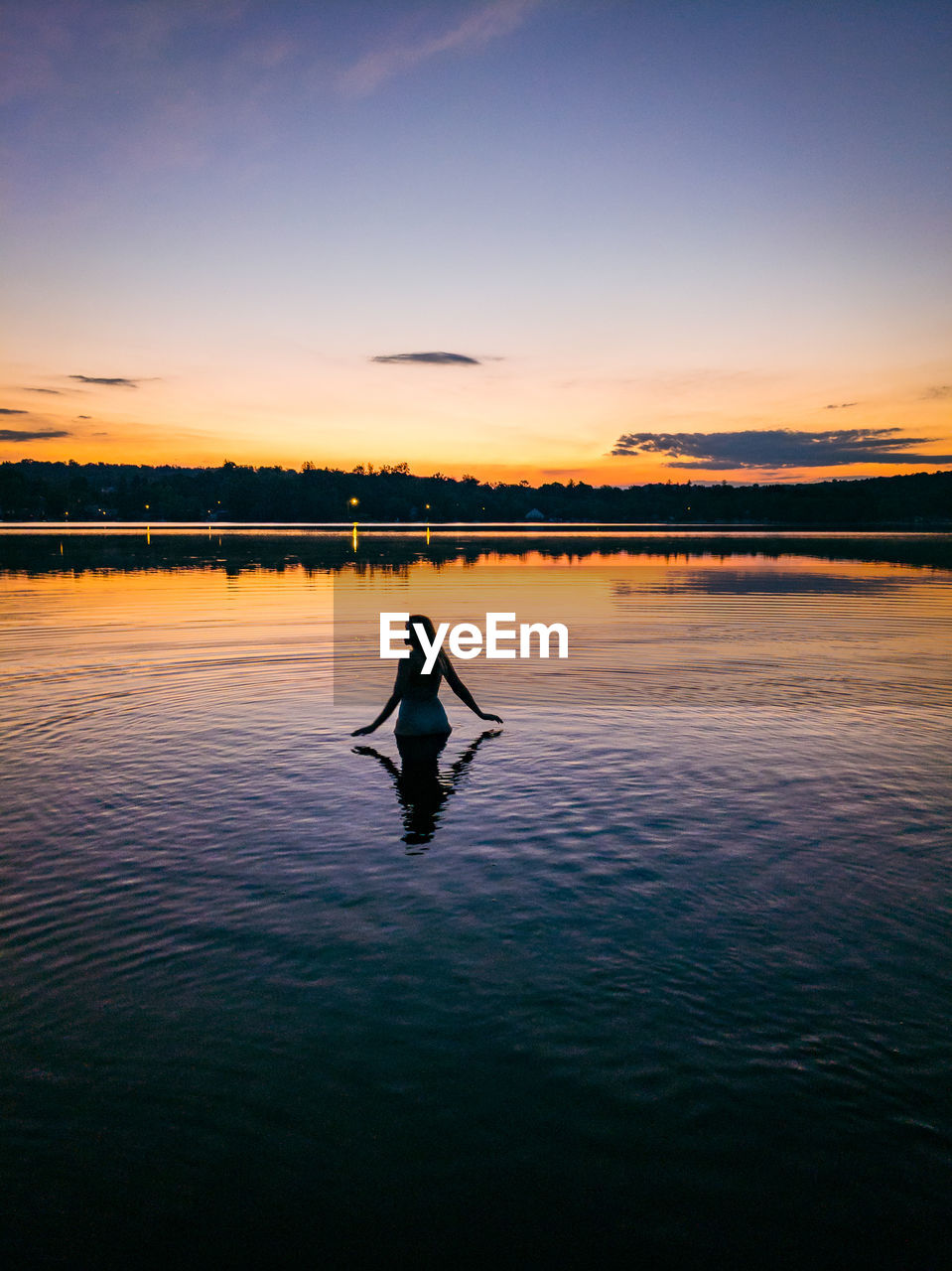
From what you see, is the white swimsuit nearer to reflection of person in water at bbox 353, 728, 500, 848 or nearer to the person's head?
reflection of person in water at bbox 353, 728, 500, 848

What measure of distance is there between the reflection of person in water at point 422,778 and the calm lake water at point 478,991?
0.10m

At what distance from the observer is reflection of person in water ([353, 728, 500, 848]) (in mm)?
11055

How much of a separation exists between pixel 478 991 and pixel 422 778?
6.28 m

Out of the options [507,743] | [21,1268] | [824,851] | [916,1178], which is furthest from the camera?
[507,743]

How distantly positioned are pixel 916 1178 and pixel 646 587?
44870mm

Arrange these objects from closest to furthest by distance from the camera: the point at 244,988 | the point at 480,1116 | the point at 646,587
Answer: the point at 480,1116 < the point at 244,988 < the point at 646,587

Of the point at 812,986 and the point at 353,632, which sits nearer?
the point at 812,986

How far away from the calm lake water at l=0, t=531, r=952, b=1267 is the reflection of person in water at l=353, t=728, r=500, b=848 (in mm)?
105

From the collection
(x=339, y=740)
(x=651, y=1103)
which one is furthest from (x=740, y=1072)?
(x=339, y=740)

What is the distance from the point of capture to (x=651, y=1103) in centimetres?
579

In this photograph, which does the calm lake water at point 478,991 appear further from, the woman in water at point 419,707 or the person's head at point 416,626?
the person's head at point 416,626

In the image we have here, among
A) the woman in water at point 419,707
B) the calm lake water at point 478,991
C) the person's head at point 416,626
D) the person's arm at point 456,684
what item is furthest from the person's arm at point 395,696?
the person's arm at point 456,684

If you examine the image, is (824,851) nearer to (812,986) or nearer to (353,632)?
(812,986)

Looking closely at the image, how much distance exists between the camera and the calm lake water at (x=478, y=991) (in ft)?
16.3
